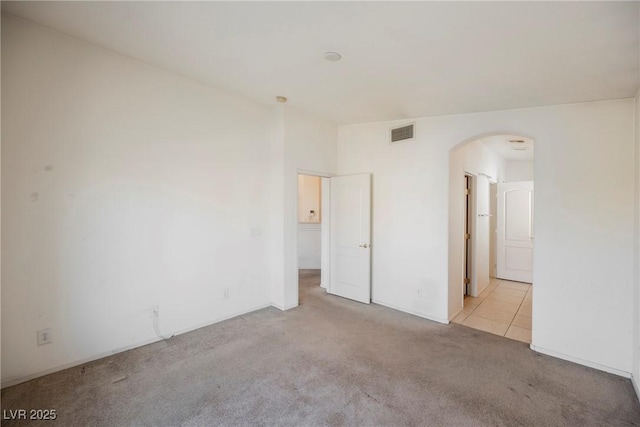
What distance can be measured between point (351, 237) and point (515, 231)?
3816mm

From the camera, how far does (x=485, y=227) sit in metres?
5.47

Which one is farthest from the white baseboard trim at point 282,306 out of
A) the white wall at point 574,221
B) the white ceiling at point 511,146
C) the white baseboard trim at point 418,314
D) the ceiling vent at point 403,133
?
the white ceiling at point 511,146

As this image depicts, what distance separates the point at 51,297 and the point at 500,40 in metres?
4.15

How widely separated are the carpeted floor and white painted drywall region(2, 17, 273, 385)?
417mm

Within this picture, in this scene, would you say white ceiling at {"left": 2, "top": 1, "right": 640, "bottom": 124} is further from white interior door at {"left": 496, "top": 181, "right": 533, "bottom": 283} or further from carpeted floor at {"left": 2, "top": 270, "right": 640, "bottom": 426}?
white interior door at {"left": 496, "top": 181, "right": 533, "bottom": 283}

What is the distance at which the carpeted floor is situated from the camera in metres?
2.02

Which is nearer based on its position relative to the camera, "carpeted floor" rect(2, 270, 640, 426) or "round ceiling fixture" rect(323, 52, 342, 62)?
"carpeted floor" rect(2, 270, 640, 426)

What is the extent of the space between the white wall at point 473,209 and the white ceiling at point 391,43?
109 cm

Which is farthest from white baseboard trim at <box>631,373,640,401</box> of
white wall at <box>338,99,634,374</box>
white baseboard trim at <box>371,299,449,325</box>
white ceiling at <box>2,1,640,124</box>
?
white ceiling at <box>2,1,640,124</box>

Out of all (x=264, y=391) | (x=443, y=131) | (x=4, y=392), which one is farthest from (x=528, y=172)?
(x=4, y=392)

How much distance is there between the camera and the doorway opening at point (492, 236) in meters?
3.86

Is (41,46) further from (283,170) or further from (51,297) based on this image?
(283,170)

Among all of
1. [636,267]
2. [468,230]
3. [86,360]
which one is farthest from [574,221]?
[86,360]

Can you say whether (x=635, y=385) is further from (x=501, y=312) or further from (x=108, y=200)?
(x=108, y=200)
